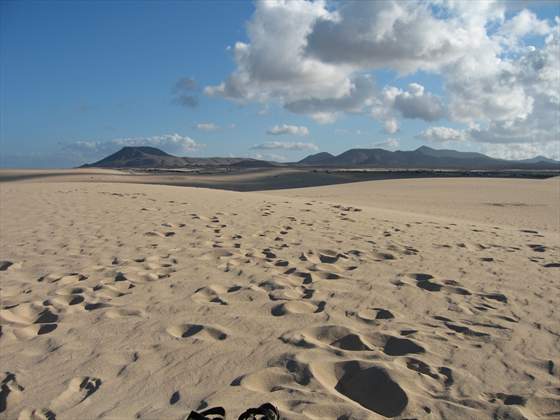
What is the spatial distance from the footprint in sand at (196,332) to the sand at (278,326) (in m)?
0.02

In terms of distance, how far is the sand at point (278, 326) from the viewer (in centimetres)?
292

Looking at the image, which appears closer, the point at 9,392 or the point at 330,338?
the point at 9,392

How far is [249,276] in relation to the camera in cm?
554

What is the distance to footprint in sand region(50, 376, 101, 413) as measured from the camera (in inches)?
113

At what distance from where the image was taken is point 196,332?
3.92 m

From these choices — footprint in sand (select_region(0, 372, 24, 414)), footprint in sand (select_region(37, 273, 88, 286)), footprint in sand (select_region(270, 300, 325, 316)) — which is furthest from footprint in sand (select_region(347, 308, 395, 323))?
footprint in sand (select_region(37, 273, 88, 286))

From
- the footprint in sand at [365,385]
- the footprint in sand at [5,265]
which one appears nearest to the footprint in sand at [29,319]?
the footprint in sand at [5,265]

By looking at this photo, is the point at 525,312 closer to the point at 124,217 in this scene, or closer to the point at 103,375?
the point at 103,375

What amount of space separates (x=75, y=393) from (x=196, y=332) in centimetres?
112

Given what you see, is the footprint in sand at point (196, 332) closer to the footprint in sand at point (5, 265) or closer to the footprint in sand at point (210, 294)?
the footprint in sand at point (210, 294)

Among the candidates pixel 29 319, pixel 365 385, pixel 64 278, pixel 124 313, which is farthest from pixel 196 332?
pixel 64 278

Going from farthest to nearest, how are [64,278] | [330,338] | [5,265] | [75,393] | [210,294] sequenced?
[5,265] → [64,278] → [210,294] → [330,338] → [75,393]

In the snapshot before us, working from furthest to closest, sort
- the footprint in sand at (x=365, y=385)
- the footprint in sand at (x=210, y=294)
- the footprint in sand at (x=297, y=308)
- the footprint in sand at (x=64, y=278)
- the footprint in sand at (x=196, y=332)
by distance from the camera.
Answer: the footprint in sand at (x=64, y=278), the footprint in sand at (x=210, y=294), the footprint in sand at (x=297, y=308), the footprint in sand at (x=196, y=332), the footprint in sand at (x=365, y=385)

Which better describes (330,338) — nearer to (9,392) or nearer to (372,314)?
(372,314)
